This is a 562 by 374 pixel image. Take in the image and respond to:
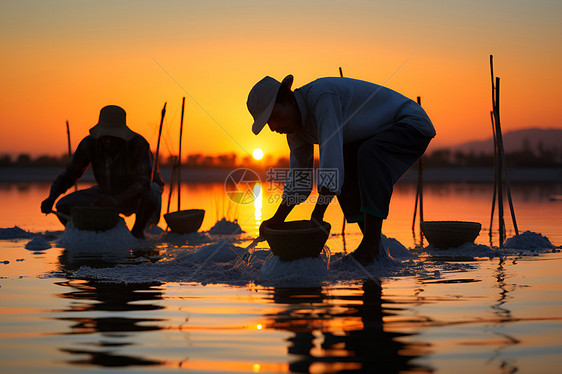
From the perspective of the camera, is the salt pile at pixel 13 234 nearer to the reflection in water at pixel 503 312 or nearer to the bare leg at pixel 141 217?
the bare leg at pixel 141 217

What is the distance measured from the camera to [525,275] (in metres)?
4.32

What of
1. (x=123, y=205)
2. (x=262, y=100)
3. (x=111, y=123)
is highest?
(x=111, y=123)

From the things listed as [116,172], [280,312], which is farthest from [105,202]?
[280,312]

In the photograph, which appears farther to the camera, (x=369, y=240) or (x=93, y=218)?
(x=93, y=218)

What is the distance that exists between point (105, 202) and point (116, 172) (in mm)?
469

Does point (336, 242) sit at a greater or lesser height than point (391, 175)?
lesser

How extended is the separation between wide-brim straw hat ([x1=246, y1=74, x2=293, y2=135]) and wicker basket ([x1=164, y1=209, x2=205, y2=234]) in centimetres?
311

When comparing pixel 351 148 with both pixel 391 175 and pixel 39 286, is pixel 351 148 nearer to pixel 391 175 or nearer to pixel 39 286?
pixel 391 175

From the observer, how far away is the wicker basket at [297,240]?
4117 mm

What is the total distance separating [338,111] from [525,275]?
5.43 feet

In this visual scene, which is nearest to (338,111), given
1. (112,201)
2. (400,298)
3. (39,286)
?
(400,298)

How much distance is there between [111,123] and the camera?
6934mm

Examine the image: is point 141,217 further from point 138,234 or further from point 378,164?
point 378,164

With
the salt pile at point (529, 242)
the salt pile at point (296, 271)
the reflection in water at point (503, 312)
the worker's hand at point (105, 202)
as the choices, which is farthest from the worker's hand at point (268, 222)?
the worker's hand at point (105, 202)
